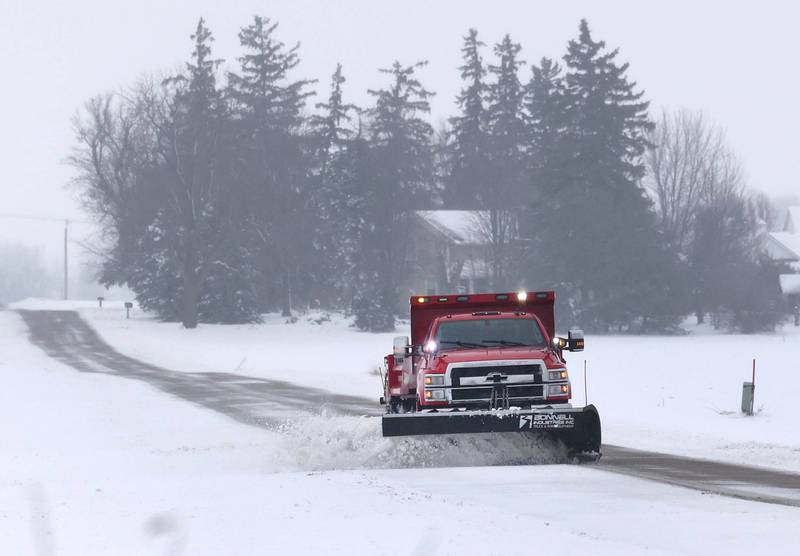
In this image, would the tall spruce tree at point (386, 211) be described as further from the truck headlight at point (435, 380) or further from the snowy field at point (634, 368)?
the truck headlight at point (435, 380)

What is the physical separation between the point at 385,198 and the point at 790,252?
3889cm

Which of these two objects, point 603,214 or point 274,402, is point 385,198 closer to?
point 603,214

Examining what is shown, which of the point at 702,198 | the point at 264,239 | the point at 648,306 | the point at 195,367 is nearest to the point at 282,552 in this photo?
the point at 195,367

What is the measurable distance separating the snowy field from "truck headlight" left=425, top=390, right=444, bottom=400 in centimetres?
401

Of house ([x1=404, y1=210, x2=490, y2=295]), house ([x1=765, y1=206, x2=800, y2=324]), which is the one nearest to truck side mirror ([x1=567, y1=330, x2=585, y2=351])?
house ([x1=404, y1=210, x2=490, y2=295])

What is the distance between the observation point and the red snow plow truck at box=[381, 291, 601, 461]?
48.4ft

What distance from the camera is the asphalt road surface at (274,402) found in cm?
1349

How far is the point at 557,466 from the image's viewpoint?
15094mm

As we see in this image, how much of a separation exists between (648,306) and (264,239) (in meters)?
25.3

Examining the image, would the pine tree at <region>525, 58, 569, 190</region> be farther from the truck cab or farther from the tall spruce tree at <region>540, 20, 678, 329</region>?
the truck cab

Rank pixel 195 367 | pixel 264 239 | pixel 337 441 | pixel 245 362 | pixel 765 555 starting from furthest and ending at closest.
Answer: pixel 264 239 < pixel 245 362 < pixel 195 367 < pixel 337 441 < pixel 765 555

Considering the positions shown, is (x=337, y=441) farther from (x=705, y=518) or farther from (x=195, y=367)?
(x=195, y=367)

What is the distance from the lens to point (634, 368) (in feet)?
131

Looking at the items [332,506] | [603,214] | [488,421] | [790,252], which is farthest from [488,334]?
[790,252]
